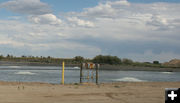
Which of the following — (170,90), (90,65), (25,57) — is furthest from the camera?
(25,57)

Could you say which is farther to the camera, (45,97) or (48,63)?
(48,63)

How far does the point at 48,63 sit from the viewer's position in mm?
144375

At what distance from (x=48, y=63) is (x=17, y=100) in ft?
439

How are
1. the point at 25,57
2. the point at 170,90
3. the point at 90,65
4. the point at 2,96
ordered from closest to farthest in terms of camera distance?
the point at 170,90 → the point at 2,96 → the point at 90,65 → the point at 25,57

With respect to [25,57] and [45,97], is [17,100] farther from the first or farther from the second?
[25,57]

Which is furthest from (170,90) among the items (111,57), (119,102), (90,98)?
(111,57)

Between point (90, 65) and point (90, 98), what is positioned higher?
point (90, 65)

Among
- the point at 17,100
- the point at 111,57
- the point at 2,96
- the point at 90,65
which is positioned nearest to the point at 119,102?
the point at 17,100

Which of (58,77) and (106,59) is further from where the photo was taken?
(106,59)

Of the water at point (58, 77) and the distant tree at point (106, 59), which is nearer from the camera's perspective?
the water at point (58, 77)

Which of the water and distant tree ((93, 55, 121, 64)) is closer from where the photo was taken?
the water

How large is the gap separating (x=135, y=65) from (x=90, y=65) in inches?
4934

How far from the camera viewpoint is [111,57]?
463ft

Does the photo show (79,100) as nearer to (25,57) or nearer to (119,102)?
(119,102)
